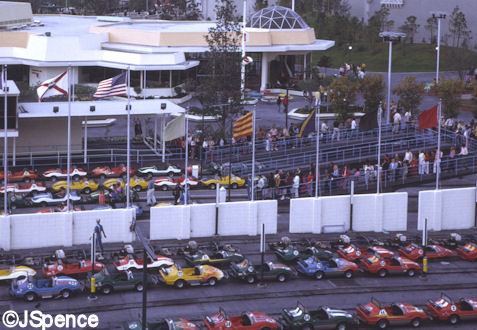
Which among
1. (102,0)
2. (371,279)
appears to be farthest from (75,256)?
(102,0)

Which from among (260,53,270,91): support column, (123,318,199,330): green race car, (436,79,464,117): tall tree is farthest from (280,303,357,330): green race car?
(260,53,270,91): support column

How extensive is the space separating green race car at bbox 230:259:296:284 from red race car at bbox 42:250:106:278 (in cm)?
494

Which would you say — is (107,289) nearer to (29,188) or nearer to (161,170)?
(29,188)

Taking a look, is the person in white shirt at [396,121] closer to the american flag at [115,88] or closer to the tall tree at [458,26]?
the american flag at [115,88]

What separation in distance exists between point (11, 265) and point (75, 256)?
8.10 ft

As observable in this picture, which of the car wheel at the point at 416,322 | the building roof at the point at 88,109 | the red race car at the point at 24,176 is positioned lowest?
the car wheel at the point at 416,322

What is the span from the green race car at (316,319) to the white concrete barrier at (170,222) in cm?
959

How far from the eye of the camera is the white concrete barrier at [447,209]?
41.2 m

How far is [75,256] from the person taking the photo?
35281 millimetres

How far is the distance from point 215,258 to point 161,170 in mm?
13735

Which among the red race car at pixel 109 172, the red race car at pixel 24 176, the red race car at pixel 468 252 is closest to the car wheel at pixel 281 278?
the red race car at pixel 468 252

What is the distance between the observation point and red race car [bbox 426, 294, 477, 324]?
100 feet

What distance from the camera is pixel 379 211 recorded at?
1601 inches

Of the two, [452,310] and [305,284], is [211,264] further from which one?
[452,310]
